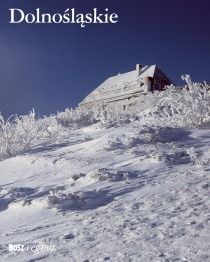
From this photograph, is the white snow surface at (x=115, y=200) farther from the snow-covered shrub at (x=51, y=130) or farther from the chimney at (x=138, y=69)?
the chimney at (x=138, y=69)

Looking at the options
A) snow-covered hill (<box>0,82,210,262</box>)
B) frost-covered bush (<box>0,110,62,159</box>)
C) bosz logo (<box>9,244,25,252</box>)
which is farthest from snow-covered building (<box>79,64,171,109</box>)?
bosz logo (<box>9,244,25,252</box>)

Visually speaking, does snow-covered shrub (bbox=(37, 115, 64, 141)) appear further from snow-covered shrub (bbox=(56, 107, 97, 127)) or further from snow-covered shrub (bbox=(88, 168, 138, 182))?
snow-covered shrub (bbox=(88, 168, 138, 182))

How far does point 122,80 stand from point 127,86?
207 cm

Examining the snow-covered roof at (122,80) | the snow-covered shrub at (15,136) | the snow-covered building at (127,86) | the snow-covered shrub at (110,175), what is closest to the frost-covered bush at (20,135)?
the snow-covered shrub at (15,136)

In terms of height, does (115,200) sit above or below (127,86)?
below

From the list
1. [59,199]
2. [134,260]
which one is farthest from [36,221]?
[134,260]

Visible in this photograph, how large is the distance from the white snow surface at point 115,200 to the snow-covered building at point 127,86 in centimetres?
2162

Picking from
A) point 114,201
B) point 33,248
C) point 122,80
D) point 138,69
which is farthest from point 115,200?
point 138,69

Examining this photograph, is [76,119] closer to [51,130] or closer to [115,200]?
[51,130]

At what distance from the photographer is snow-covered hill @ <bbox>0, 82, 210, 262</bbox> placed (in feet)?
11.9

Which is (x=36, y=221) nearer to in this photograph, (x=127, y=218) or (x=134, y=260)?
(x=127, y=218)

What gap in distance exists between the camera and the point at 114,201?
16.4ft

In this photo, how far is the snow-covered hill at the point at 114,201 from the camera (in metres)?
3.64

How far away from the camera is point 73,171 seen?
6648mm
